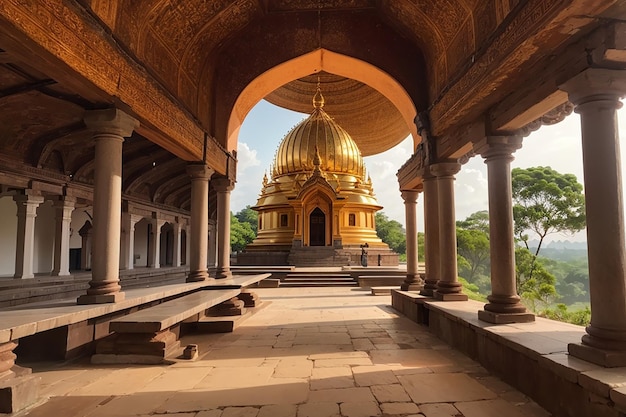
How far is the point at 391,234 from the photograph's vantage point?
61750 millimetres

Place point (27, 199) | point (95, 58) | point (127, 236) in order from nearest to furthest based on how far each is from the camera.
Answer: point (95, 58)
point (27, 199)
point (127, 236)

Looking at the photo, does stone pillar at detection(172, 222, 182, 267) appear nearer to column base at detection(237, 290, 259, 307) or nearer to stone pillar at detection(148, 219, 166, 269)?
stone pillar at detection(148, 219, 166, 269)

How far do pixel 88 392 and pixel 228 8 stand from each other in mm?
7312

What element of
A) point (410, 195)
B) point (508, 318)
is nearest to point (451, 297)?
point (508, 318)

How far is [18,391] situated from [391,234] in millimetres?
60026

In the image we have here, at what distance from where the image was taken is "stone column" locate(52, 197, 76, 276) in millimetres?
13648

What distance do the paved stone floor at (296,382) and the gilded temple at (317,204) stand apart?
50.6 ft

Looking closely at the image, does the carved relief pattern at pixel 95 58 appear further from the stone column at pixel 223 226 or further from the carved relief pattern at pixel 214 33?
the stone column at pixel 223 226

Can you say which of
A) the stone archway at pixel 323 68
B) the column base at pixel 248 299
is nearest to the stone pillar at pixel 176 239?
the stone archway at pixel 323 68

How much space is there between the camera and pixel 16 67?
6723 millimetres

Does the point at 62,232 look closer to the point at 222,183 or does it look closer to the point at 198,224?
the point at 222,183

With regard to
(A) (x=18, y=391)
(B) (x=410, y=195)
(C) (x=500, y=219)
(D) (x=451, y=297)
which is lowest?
(A) (x=18, y=391)

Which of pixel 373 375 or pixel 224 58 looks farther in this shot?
pixel 224 58

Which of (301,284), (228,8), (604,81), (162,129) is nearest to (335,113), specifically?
(301,284)
